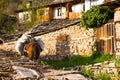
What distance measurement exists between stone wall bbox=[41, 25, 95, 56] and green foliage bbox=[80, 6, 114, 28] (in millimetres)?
585

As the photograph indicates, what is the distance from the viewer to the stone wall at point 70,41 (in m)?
24.4

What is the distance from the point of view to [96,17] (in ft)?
78.8

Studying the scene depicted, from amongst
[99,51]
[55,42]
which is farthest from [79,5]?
[99,51]

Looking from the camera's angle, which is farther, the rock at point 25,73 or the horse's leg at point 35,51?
the horse's leg at point 35,51

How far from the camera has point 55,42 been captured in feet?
87.3

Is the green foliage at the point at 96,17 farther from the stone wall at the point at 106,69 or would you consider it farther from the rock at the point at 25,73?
the rock at the point at 25,73

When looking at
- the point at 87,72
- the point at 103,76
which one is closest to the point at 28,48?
the point at 87,72

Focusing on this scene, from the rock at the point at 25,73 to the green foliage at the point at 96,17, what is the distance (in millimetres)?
12206

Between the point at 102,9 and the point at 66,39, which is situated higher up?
the point at 102,9

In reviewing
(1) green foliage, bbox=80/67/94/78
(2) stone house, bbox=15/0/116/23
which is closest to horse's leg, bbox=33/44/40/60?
(1) green foliage, bbox=80/67/94/78

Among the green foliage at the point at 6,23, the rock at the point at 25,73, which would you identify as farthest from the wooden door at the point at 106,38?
the green foliage at the point at 6,23

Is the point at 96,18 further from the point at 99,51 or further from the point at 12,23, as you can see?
the point at 12,23

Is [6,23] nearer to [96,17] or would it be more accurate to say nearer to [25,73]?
[96,17]

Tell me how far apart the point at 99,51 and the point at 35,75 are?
12148 mm
